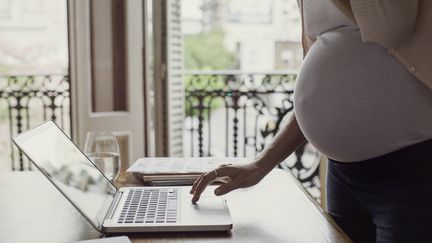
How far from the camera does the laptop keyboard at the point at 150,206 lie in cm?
85

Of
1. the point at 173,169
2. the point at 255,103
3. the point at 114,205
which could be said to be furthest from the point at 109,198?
the point at 255,103

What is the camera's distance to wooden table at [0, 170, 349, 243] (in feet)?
2.62

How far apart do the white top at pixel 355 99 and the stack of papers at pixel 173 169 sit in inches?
13.2

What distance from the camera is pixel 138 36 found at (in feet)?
10.2

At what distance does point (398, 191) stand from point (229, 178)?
12.7 inches

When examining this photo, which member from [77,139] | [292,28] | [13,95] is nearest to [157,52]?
[77,139]

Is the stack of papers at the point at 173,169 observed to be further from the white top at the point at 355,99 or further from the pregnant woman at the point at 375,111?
the white top at the point at 355,99

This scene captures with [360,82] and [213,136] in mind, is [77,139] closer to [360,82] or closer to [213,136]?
[360,82]

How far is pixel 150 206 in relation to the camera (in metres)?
0.93

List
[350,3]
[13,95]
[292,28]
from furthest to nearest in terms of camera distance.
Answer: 1. [292,28]
2. [13,95]
3. [350,3]

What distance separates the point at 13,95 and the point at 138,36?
5.71 feet

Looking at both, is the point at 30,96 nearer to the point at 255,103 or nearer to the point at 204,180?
the point at 255,103

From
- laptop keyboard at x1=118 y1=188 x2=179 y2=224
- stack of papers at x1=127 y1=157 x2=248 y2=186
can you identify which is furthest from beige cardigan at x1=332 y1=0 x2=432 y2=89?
stack of papers at x1=127 y1=157 x2=248 y2=186

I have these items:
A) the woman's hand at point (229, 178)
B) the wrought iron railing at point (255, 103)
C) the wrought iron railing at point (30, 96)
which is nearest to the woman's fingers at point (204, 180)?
the woman's hand at point (229, 178)
